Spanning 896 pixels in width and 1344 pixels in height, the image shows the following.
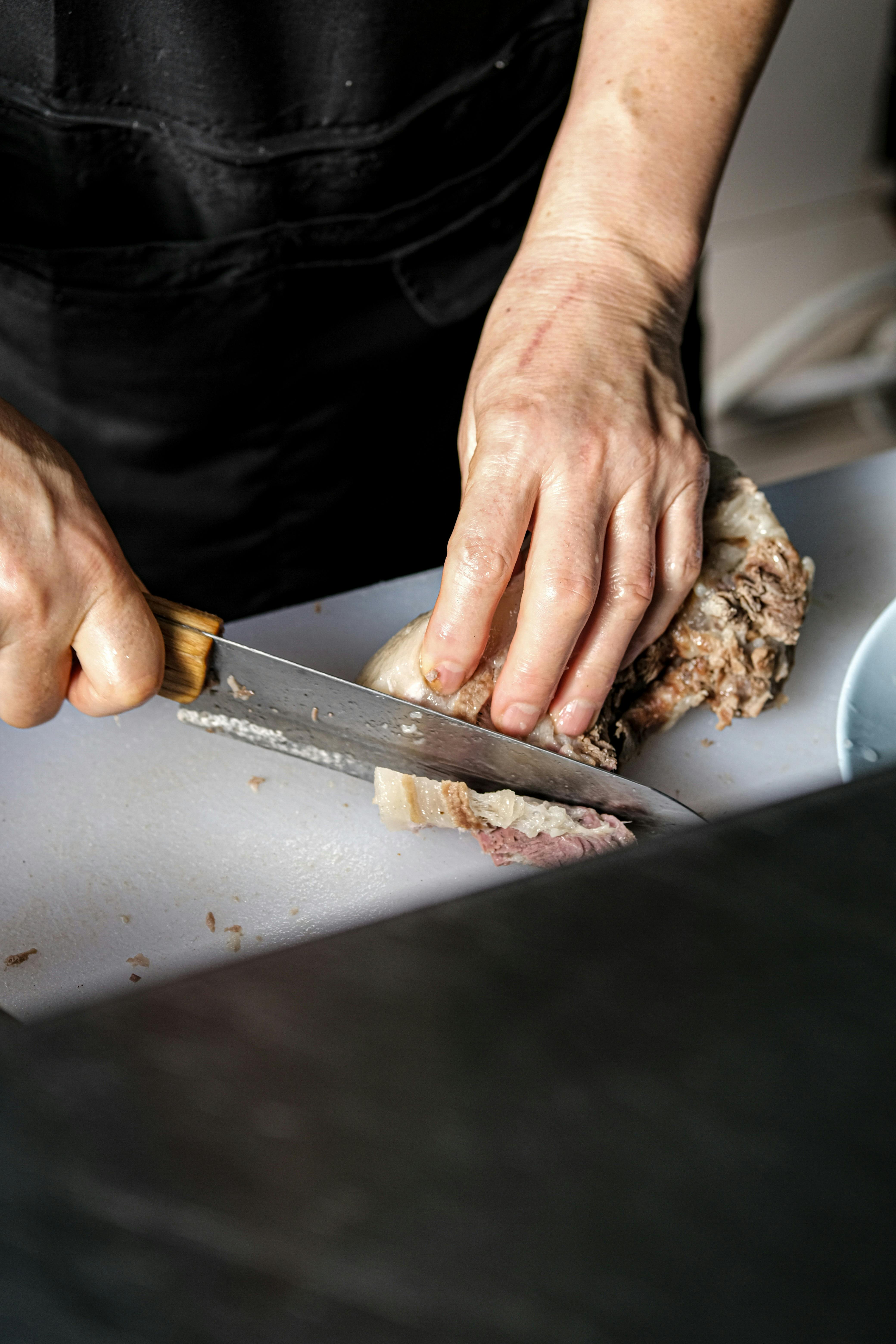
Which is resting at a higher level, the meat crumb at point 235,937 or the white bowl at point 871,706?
the white bowl at point 871,706

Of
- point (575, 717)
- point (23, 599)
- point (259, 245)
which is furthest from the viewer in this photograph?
point (259, 245)

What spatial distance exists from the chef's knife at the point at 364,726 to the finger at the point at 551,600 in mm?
69

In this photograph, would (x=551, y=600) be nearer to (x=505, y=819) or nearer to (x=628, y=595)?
(x=628, y=595)

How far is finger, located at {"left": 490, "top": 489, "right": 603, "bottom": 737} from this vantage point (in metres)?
1.24

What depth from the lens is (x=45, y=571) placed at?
1.10 m

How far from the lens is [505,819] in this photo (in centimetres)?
131

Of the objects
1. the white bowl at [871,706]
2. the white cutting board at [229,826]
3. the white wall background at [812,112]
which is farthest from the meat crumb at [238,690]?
the white wall background at [812,112]

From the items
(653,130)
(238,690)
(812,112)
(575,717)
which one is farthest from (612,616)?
(812,112)

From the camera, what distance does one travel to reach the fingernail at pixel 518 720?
1293mm

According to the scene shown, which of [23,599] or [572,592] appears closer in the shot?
[23,599]

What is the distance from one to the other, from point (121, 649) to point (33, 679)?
4.3 inches

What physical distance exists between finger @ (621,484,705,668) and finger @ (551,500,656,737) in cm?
5

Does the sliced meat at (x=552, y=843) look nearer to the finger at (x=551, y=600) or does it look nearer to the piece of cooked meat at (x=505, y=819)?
the piece of cooked meat at (x=505, y=819)

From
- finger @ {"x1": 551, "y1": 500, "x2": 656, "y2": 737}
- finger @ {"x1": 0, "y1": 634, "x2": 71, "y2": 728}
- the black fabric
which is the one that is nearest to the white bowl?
finger @ {"x1": 551, "y1": 500, "x2": 656, "y2": 737}
